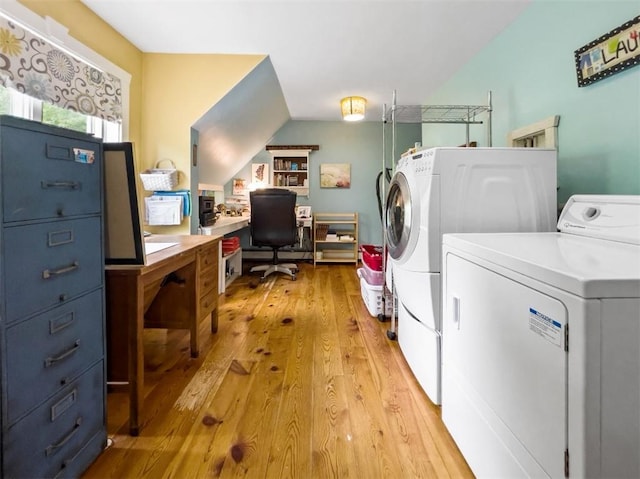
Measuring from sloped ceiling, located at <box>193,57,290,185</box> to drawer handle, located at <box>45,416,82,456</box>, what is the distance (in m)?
2.55

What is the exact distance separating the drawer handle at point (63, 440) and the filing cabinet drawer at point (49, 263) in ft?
1.43

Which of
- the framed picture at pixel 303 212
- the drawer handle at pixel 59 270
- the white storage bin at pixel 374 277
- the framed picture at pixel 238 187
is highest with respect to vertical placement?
the framed picture at pixel 238 187

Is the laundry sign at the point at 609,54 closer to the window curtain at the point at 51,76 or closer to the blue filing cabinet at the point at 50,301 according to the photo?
the blue filing cabinet at the point at 50,301

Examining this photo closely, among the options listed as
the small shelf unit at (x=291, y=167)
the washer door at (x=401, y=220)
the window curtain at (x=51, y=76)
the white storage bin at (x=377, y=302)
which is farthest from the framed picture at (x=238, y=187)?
the washer door at (x=401, y=220)

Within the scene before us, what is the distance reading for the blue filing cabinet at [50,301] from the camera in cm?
81

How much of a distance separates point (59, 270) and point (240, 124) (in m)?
3.13

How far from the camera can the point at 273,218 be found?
12.9ft

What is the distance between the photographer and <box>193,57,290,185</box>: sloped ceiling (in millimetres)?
3049

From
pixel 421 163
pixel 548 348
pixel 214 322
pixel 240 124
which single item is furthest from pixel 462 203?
pixel 240 124

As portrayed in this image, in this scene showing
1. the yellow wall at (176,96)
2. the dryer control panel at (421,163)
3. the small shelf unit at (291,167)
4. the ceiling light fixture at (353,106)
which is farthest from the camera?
the small shelf unit at (291,167)

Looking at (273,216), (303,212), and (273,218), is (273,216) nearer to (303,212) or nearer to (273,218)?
(273,218)

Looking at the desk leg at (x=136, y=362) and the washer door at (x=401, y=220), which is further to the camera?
the washer door at (x=401, y=220)

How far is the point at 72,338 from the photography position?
102 centimetres

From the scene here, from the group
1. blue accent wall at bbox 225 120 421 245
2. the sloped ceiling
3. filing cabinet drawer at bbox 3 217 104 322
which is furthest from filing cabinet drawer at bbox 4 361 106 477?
blue accent wall at bbox 225 120 421 245
